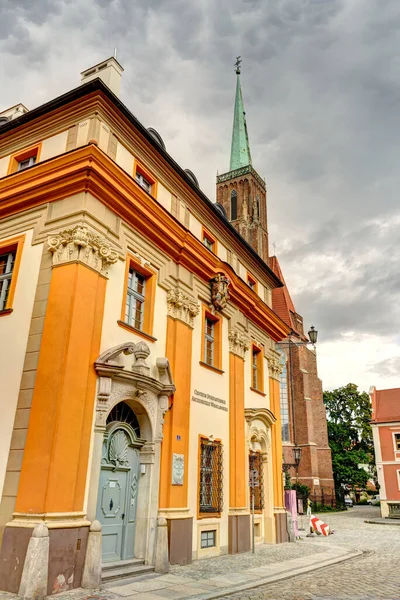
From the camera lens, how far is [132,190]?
459 inches

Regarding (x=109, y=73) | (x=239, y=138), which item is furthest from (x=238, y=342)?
(x=239, y=138)

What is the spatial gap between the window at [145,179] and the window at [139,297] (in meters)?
2.46

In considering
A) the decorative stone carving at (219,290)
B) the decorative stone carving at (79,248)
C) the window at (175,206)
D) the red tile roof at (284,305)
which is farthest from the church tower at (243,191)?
the decorative stone carving at (79,248)

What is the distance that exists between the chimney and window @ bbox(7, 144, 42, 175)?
3.06 metres

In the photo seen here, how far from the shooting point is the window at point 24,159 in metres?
12.5

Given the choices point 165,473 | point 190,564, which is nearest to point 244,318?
point 165,473

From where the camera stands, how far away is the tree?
46875mm

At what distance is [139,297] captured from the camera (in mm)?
12352

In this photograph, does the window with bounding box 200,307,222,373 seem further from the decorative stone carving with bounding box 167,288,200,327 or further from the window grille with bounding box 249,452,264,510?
the window grille with bounding box 249,452,264,510

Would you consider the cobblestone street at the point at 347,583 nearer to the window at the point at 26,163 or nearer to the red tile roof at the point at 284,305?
the window at the point at 26,163

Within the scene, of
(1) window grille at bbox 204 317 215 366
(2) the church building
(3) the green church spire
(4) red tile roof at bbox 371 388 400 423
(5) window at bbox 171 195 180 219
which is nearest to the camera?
(2) the church building

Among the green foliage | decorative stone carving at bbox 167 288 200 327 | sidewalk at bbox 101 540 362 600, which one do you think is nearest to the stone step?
sidewalk at bbox 101 540 362 600

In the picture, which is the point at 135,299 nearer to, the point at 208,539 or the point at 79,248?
the point at 79,248

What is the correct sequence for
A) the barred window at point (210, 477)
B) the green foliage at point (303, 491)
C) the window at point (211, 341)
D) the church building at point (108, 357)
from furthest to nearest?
the green foliage at point (303, 491)
the window at point (211, 341)
the barred window at point (210, 477)
the church building at point (108, 357)
